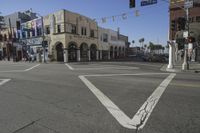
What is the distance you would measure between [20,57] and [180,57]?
3690 centimetres

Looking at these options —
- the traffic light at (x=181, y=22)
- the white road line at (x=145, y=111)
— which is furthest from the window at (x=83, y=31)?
the white road line at (x=145, y=111)

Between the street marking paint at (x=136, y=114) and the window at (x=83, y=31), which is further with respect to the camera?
the window at (x=83, y=31)

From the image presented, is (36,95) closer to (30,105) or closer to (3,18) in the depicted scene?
(30,105)

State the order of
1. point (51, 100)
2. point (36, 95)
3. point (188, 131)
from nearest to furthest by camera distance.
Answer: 1. point (188, 131)
2. point (51, 100)
3. point (36, 95)

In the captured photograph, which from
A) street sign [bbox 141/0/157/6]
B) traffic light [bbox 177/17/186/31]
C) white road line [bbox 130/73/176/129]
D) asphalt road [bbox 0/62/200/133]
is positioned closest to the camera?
asphalt road [bbox 0/62/200/133]

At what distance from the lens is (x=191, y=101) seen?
630 centimetres

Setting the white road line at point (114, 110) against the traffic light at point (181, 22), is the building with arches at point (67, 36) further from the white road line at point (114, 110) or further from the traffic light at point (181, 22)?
the white road line at point (114, 110)

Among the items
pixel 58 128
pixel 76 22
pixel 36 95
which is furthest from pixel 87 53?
pixel 58 128

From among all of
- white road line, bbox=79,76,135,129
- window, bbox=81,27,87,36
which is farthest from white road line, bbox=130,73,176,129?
window, bbox=81,27,87,36

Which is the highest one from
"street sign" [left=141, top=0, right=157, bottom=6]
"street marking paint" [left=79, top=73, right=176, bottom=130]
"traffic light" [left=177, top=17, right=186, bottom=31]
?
"street sign" [left=141, top=0, right=157, bottom=6]

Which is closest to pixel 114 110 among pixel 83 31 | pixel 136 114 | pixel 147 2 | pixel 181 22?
pixel 136 114

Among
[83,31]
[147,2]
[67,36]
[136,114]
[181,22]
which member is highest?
[83,31]

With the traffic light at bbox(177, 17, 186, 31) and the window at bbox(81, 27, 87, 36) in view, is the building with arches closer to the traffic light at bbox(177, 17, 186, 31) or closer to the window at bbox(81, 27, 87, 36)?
the window at bbox(81, 27, 87, 36)

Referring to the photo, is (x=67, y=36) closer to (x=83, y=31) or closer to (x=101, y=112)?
(x=83, y=31)
